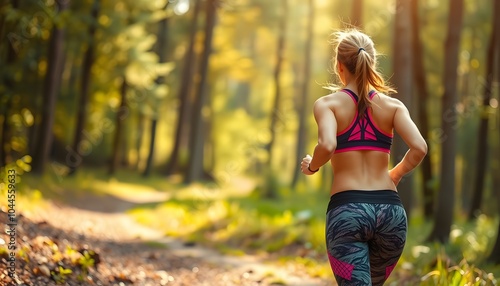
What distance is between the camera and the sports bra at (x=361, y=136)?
156 inches

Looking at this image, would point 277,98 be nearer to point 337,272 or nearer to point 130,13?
point 130,13

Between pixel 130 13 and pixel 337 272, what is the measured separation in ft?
74.4

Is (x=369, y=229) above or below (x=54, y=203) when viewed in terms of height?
above

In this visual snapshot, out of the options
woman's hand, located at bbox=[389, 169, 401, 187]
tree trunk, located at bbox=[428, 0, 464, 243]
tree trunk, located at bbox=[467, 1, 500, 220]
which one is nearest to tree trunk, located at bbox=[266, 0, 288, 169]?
tree trunk, located at bbox=[467, 1, 500, 220]

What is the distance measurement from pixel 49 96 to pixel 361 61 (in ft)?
52.1

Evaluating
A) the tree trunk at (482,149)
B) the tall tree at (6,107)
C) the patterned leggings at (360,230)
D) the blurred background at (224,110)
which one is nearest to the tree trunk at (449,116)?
the blurred background at (224,110)

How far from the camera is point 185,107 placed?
1245 inches

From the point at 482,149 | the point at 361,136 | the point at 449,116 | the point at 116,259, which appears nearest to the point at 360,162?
the point at 361,136

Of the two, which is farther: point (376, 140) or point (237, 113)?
point (237, 113)

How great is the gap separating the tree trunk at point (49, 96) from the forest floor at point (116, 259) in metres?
3.31

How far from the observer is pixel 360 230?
388 centimetres

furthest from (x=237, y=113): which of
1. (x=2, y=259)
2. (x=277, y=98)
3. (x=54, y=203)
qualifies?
(x=2, y=259)

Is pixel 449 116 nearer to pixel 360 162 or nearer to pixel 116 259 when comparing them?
pixel 116 259

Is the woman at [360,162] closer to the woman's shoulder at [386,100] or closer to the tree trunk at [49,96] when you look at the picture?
the woman's shoulder at [386,100]
